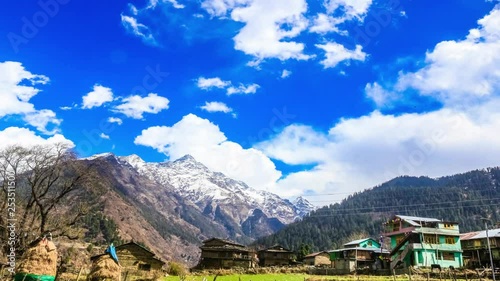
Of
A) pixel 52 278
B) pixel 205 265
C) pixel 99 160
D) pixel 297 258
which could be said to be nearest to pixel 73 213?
pixel 99 160

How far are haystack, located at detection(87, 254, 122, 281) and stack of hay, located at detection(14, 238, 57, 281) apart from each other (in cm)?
924

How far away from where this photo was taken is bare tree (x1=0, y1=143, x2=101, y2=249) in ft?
157

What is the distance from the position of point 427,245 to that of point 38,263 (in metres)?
71.7

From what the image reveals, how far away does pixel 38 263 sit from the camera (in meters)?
26.0

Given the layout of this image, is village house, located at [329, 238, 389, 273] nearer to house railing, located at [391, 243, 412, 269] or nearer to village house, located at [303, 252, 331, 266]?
house railing, located at [391, 243, 412, 269]

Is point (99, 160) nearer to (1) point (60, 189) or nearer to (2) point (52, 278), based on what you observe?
(1) point (60, 189)

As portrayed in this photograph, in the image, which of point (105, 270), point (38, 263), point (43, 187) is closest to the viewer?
point (38, 263)

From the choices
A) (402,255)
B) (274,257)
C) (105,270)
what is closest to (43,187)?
(105,270)

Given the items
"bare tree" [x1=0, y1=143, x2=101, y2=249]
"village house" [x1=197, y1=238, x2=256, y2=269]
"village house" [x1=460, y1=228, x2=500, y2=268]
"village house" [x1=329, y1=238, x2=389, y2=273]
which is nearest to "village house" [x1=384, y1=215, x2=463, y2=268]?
"village house" [x1=460, y1=228, x2=500, y2=268]

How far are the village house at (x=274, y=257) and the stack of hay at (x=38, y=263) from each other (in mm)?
98048

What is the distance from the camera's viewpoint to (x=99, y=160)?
58.3 meters

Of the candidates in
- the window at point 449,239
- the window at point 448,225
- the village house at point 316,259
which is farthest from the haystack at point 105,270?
the village house at point 316,259

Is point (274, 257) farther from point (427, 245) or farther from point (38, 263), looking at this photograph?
point (38, 263)

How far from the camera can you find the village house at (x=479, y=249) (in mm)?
84000
